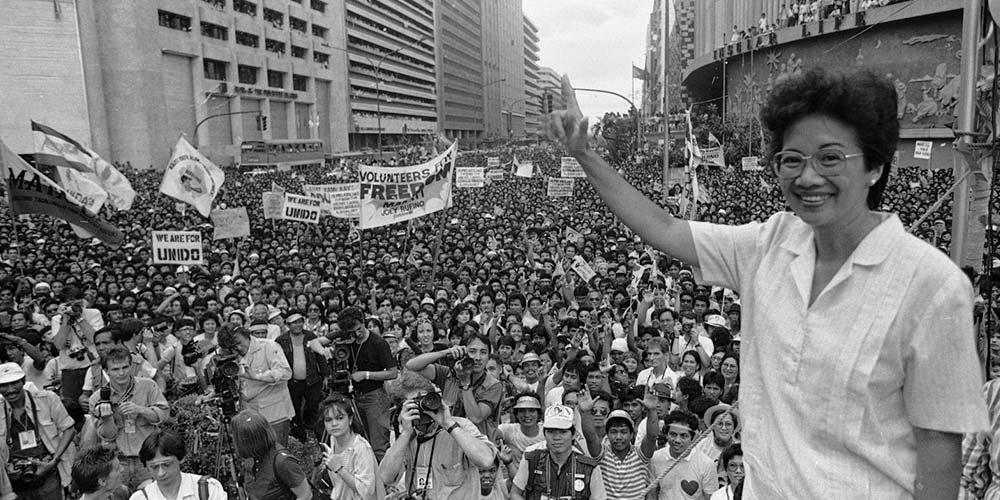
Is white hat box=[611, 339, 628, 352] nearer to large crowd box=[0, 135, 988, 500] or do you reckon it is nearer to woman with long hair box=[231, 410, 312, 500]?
large crowd box=[0, 135, 988, 500]

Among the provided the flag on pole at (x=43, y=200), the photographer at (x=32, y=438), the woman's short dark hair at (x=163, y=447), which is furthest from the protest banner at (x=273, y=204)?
the woman's short dark hair at (x=163, y=447)

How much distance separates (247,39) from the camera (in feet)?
189

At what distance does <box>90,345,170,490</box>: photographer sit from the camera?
5598mm

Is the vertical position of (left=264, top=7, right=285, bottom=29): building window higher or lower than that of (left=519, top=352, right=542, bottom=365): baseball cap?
higher

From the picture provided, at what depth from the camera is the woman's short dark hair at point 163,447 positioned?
396 centimetres

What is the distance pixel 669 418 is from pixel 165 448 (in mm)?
2995

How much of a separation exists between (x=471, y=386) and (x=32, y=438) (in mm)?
3106

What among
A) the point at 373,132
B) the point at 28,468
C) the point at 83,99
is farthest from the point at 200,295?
the point at 373,132

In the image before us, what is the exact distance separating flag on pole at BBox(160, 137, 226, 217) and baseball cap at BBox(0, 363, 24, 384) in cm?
1026

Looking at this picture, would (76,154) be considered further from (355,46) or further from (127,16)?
(355,46)

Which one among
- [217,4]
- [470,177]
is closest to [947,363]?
[470,177]

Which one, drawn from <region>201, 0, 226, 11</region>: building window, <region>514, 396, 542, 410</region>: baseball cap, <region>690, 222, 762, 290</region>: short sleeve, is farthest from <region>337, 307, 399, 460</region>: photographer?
<region>201, 0, 226, 11</region>: building window

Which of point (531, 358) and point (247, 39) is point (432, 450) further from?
point (247, 39)

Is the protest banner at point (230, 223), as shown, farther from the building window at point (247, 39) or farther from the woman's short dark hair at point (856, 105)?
the building window at point (247, 39)
